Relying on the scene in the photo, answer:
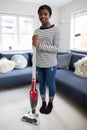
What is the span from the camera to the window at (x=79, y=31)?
3.67 metres

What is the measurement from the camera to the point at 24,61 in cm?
340

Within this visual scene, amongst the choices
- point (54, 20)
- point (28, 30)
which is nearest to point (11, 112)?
point (28, 30)

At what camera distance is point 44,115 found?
1905 millimetres

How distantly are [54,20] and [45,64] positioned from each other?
3048 mm

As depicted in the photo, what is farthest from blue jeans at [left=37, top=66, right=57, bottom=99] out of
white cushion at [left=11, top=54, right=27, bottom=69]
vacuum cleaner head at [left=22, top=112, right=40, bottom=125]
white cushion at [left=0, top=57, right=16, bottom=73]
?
white cushion at [left=11, top=54, right=27, bottom=69]

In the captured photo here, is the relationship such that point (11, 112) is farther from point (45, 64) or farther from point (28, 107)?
point (45, 64)

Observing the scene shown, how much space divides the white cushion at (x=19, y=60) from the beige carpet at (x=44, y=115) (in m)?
0.92

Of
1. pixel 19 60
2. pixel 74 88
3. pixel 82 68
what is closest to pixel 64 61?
pixel 82 68

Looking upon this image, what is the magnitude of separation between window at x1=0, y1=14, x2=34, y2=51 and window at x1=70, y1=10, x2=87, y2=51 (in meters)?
1.30

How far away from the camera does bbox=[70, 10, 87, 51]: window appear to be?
12.0 feet

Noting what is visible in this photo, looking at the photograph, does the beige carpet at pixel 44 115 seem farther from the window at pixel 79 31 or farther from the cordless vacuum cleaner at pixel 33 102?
the window at pixel 79 31

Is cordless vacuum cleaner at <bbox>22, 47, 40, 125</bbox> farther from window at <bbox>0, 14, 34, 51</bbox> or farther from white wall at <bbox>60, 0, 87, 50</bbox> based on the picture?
white wall at <bbox>60, 0, 87, 50</bbox>

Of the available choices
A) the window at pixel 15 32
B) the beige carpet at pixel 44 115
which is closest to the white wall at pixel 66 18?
the window at pixel 15 32

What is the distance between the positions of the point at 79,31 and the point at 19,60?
6.42 feet
